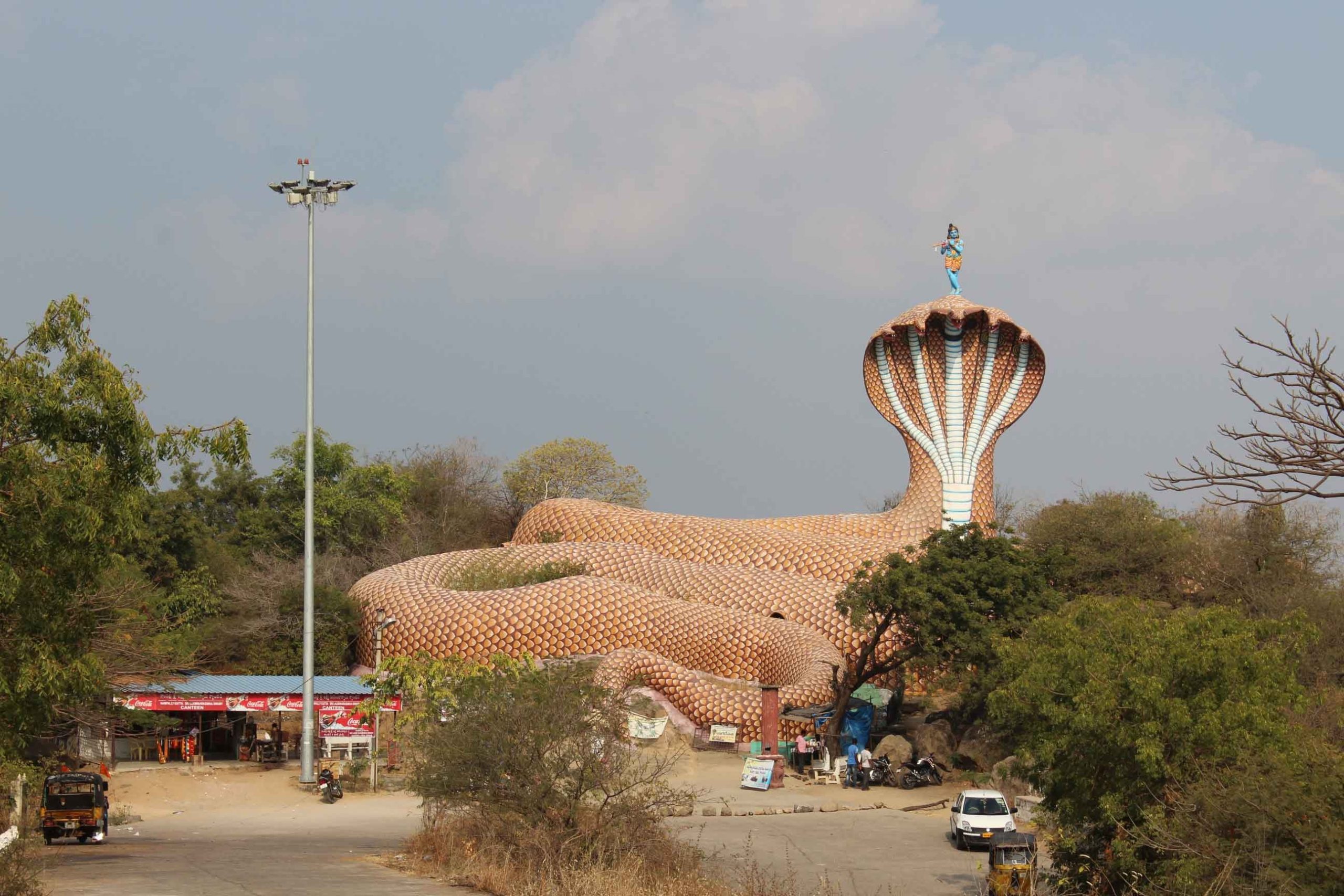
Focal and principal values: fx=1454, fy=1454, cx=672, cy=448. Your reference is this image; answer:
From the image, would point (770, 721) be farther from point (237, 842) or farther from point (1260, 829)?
point (1260, 829)

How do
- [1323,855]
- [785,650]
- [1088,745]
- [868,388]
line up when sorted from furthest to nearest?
[868,388] → [785,650] → [1088,745] → [1323,855]

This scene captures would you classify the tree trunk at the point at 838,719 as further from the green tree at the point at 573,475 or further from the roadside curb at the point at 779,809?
the green tree at the point at 573,475

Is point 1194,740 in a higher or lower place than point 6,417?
lower

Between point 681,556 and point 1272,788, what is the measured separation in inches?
1195

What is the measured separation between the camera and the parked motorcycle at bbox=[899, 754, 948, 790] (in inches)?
1011

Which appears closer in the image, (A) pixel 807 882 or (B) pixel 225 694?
(A) pixel 807 882

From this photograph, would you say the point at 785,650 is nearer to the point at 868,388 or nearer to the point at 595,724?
the point at 868,388

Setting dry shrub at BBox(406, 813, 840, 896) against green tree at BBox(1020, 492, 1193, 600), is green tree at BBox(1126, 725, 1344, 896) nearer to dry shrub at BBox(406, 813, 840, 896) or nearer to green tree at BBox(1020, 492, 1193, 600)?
dry shrub at BBox(406, 813, 840, 896)

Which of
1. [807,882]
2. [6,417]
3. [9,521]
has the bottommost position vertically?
[807,882]

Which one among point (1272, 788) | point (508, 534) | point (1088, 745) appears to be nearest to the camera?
point (1272, 788)

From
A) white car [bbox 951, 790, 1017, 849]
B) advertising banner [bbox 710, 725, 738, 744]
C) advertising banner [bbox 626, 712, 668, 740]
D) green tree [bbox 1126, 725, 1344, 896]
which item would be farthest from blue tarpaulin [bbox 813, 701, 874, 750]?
green tree [bbox 1126, 725, 1344, 896]

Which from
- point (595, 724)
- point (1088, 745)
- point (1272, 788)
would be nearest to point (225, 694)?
point (595, 724)

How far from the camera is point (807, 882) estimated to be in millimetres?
14492

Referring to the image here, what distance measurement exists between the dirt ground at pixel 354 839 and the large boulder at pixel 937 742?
2012 mm
